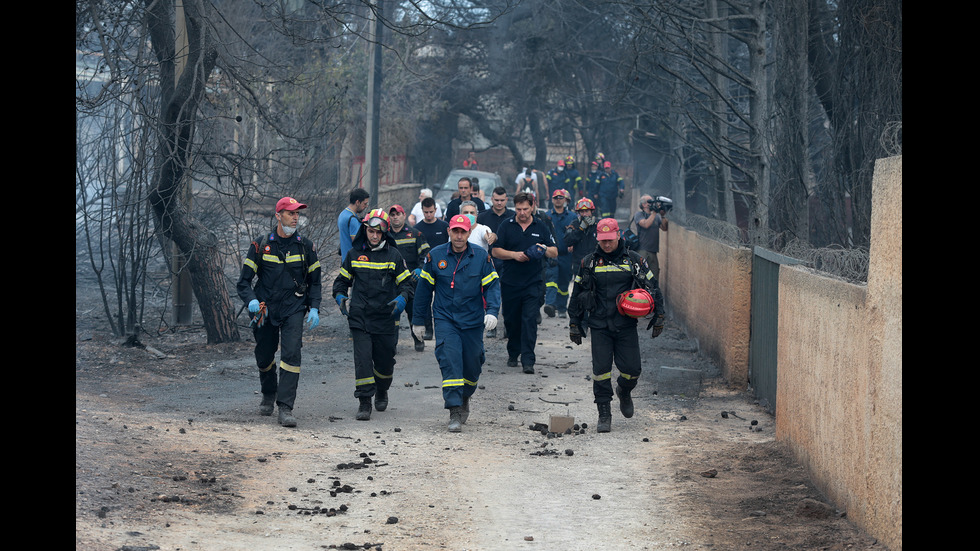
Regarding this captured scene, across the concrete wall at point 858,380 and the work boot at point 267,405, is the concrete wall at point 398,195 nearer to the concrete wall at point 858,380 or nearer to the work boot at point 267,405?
the work boot at point 267,405

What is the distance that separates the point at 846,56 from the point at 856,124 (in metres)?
0.81

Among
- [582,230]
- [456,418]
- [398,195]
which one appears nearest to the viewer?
[456,418]

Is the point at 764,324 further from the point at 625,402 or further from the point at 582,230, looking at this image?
the point at 582,230

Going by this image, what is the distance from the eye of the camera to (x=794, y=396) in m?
8.51

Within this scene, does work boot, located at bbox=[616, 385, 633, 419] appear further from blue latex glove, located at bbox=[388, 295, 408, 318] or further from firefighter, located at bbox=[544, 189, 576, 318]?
firefighter, located at bbox=[544, 189, 576, 318]

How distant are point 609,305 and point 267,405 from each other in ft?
10.8

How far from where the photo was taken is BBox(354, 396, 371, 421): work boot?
10211 millimetres

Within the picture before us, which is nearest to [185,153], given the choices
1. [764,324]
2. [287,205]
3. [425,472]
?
[287,205]

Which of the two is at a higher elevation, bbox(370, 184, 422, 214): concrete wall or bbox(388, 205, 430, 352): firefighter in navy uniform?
bbox(370, 184, 422, 214): concrete wall

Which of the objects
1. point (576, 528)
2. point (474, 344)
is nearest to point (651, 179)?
point (474, 344)

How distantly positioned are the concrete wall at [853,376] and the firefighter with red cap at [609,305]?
4.03ft

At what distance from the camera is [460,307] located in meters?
9.92

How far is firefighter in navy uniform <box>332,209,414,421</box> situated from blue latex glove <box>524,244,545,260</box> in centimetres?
300

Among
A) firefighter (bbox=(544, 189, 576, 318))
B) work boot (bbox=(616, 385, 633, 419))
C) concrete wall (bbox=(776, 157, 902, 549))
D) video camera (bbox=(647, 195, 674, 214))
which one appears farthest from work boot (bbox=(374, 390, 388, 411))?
video camera (bbox=(647, 195, 674, 214))
